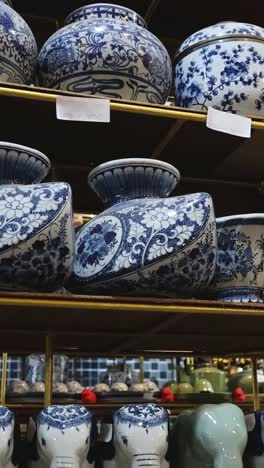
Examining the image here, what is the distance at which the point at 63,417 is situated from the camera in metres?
0.95

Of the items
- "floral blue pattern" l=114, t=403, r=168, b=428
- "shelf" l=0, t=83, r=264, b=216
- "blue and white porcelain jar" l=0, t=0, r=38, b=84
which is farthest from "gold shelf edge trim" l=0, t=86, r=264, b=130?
"floral blue pattern" l=114, t=403, r=168, b=428

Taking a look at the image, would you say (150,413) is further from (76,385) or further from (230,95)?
(76,385)

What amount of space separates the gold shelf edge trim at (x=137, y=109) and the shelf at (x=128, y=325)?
1.14ft

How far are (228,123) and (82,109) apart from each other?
280 mm

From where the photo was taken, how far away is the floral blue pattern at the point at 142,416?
3.18ft

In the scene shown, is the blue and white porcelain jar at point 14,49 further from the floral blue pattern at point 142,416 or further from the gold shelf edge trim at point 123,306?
the floral blue pattern at point 142,416

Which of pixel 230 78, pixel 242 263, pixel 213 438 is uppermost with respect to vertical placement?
pixel 230 78

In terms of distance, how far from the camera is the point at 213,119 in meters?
1.17

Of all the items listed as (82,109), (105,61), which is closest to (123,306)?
(82,109)

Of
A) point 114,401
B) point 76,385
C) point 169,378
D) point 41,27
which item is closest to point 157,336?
point 41,27

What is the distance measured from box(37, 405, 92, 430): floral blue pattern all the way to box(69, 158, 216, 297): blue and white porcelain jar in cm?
20

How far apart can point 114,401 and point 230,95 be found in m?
1.53

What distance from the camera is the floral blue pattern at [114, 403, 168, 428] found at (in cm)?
97

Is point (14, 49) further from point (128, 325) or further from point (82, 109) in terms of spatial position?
point (128, 325)
